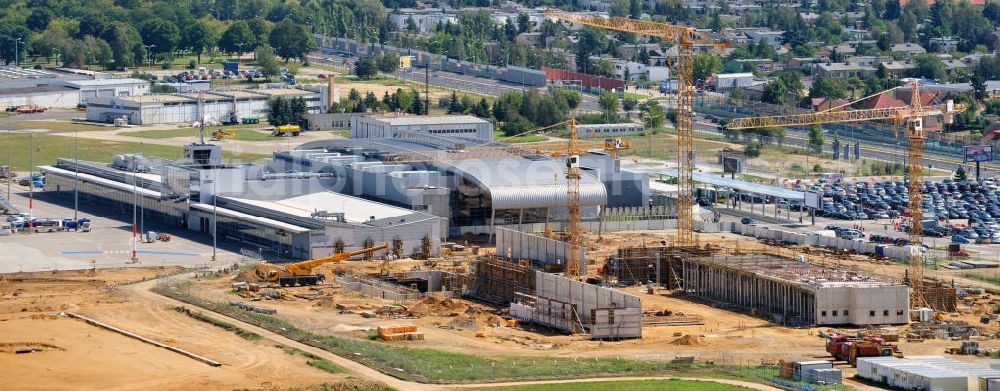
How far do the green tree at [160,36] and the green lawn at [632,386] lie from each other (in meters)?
120

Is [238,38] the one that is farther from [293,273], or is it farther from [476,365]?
[476,365]

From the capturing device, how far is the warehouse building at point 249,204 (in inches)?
3068

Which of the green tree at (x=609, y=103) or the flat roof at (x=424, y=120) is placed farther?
the green tree at (x=609, y=103)

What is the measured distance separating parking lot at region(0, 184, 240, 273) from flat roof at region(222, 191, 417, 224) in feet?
10.9

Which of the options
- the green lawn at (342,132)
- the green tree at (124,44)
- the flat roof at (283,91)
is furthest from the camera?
the green tree at (124,44)

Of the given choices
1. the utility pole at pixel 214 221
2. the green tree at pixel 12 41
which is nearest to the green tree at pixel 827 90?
the utility pole at pixel 214 221

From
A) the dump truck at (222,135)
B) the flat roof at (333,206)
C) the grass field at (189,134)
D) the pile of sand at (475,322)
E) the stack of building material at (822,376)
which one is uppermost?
the flat roof at (333,206)

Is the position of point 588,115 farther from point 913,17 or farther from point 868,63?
point 913,17

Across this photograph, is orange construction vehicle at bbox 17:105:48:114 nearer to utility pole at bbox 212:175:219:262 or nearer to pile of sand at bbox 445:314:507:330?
utility pole at bbox 212:175:219:262

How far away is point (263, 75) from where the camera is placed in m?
157

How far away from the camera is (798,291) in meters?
64.7

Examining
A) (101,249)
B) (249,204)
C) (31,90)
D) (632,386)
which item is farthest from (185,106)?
(632,386)

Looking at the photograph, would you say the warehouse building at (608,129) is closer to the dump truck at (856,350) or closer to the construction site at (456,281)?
the construction site at (456,281)

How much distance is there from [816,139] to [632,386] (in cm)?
6569
